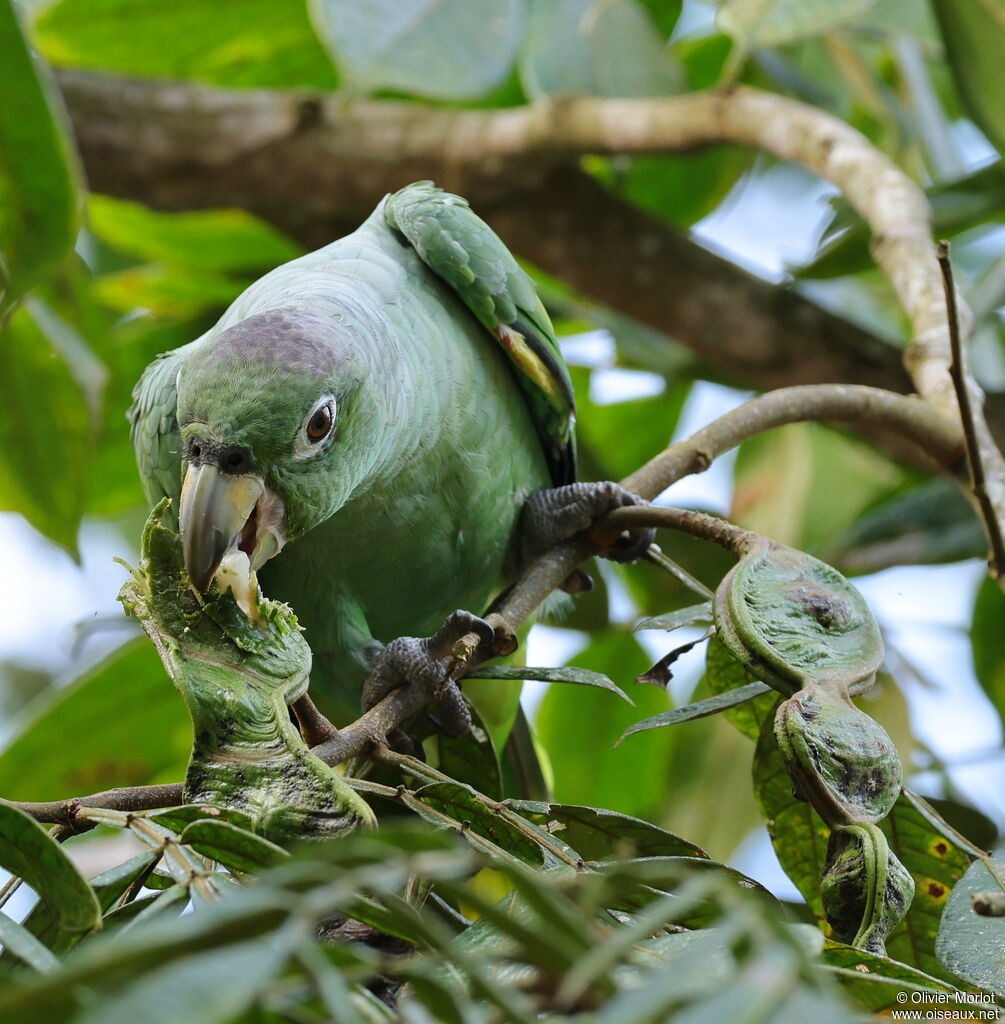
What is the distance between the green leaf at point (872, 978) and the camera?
33.5 inches

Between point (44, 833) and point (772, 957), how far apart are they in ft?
1.94

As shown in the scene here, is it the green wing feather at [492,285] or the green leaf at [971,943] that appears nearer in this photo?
the green leaf at [971,943]

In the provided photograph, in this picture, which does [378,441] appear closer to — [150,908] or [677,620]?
[677,620]

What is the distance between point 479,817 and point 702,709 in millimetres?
314

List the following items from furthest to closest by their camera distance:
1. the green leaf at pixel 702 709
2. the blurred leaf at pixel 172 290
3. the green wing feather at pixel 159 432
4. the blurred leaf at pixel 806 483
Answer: the blurred leaf at pixel 172 290, the blurred leaf at pixel 806 483, the green wing feather at pixel 159 432, the green leaf at pixel 702 709

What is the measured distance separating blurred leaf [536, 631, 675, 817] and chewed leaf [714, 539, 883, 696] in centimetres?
152

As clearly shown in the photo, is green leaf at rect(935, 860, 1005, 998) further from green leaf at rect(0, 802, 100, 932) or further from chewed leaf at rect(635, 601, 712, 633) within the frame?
green leaf at rect(0, 802, 100, 932)

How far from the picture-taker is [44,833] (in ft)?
2.93

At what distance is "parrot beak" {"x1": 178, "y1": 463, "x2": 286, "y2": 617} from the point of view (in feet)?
4.63

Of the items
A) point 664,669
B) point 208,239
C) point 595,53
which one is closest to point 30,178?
point 664,669

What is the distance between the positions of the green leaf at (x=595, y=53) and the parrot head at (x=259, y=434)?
1.63m

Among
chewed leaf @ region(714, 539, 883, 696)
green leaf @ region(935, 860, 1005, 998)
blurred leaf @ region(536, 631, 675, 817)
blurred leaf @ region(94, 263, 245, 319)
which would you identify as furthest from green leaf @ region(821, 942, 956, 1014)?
blurred leaf @ region(94, 263, 245, 319)

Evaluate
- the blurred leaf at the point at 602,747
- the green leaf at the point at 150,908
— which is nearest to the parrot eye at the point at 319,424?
the green leaf at the point at 150,908

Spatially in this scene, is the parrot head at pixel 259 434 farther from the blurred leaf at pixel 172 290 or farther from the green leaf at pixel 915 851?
the blurred leaf at pixel 172 290
